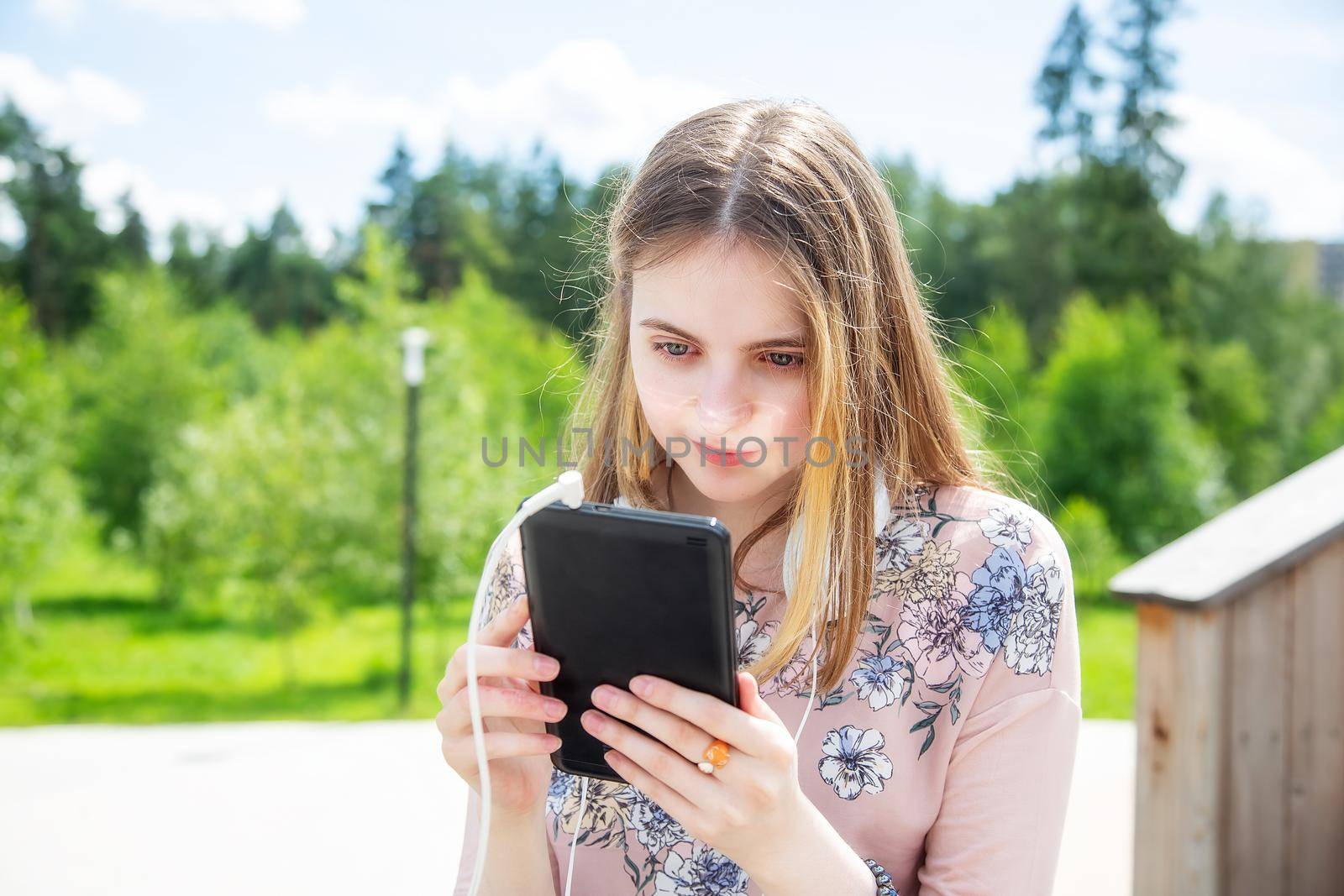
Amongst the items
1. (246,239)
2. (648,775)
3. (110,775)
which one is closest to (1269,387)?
(110,775)

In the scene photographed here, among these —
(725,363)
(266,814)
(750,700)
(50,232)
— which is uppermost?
(50,232)

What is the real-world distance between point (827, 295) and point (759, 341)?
10 centimetres

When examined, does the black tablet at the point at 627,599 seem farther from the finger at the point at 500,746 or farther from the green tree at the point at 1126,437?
the green tree at the point at 1126,437

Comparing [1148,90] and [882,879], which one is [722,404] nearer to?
[882,879]

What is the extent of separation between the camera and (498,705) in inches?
40.6

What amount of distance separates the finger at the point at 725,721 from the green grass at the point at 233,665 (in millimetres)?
8549

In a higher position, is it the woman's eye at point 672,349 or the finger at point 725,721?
the woman's eye at point 672,349

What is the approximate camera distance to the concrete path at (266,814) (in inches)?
156

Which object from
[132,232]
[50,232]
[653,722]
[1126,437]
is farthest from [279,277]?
[653,722]

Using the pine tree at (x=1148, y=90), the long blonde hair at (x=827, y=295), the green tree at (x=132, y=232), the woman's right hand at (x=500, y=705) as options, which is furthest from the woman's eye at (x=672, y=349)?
the green tree at (x=132, y=232)

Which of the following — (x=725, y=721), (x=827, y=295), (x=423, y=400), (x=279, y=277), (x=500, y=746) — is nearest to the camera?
(x=725, y=721)

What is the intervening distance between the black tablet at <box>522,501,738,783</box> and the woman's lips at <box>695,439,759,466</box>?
0.62 feet

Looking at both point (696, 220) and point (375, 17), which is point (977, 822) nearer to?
point (696, 220)

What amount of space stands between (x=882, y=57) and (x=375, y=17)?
49.8 feet
